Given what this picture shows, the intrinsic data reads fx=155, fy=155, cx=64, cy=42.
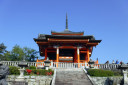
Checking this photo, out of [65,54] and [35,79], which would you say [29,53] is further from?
[35,79]

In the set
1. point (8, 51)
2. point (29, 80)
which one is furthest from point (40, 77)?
point (8, 51)

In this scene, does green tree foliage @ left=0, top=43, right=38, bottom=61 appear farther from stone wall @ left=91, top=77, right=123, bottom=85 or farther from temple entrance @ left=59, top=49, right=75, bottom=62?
stone wall @ left=91, top=77, right=123, bottom=85

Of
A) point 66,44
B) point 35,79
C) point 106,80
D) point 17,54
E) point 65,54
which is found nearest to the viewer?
point 35,79

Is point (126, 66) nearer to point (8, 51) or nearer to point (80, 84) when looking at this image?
point (80, 84)

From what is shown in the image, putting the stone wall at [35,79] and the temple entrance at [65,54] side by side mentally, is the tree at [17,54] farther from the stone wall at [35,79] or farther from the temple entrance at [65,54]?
the stone wall at [35,79]

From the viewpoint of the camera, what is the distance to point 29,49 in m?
A: 38.3

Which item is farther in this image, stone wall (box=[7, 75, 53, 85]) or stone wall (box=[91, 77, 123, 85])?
stone wall (box=[7, 75, 53, 85])

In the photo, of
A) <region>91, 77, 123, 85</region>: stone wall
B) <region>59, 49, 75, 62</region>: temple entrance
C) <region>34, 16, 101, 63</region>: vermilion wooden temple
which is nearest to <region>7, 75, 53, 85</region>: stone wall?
<region>91, 77, 123, 85</region>: stone wall

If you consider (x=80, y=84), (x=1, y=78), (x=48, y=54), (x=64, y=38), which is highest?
(x=64, y=38)

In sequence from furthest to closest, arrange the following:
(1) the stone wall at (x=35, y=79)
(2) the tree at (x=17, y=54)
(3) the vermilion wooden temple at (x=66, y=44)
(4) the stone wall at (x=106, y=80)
→ 1. (2) the tree at (x=17, y=54)
2. (3) the vermilion wooden temple at (x=66, y=44)
3. (1) the stone wall at (x=35, y=79)
4. (4) the stone wall at (x=106, y=80)

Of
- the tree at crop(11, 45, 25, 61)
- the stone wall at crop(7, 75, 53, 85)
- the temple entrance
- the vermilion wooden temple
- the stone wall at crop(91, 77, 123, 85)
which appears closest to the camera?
the stone wall at crop(91, 77, 123, 85)

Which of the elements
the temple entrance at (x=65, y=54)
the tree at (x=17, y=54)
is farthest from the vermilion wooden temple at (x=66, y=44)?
the tree at (x=17, y=54)

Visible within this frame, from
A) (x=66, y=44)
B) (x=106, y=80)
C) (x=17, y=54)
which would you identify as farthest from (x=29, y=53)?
(x=106, y=80)

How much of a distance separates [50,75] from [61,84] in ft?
10.3
